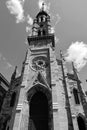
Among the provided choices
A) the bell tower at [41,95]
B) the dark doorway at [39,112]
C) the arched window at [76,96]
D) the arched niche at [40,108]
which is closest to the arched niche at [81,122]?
the arched window at [76,96]

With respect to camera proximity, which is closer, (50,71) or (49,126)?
(49,126)

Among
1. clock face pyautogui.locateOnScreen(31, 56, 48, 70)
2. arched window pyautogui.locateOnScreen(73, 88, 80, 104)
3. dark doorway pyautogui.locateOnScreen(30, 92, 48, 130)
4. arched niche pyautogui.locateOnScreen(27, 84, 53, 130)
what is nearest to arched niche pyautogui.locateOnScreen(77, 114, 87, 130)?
arched window pyautogui.locateOnScreen(73, 88, 80, 104)

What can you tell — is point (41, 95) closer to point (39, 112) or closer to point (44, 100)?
point (44, 100)

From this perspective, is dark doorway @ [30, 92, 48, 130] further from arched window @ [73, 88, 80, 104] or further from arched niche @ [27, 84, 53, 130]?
arched window @ [73, 88, 80, 104]

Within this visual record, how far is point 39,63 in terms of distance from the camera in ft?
61.3

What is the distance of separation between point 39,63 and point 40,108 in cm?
826

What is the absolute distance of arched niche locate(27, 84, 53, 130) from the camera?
40.3ft

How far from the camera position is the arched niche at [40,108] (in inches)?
483

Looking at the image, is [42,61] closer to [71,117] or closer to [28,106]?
[28,106]

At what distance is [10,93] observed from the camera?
17.2 meters

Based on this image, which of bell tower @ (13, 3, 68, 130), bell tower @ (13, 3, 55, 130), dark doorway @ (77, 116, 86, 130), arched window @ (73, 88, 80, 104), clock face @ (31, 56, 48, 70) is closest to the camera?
bell tower @ (13, 3, 68, 130)

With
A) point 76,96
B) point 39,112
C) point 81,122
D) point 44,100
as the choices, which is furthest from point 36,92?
point 81,122

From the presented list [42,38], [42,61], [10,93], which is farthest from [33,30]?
[10,93]

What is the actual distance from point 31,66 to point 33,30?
40.3 feet
